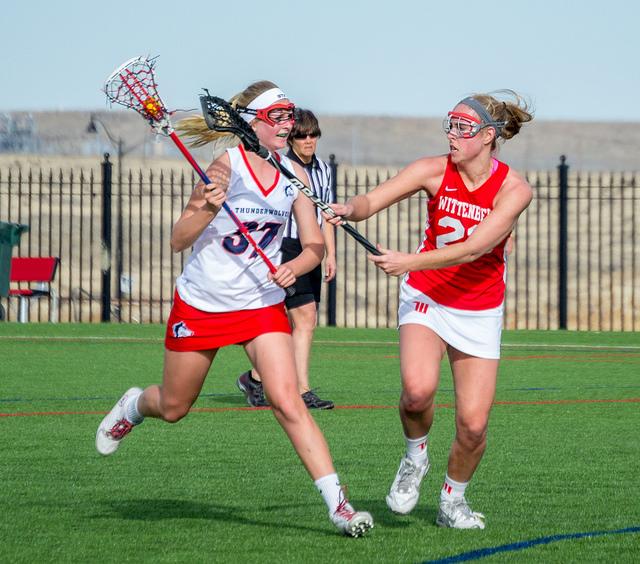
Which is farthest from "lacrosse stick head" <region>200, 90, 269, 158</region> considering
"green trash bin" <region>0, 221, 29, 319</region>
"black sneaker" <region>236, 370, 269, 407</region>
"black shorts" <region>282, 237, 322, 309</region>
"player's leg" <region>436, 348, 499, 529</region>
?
"green trash bin" <region>0, 221, 29, 319</region>

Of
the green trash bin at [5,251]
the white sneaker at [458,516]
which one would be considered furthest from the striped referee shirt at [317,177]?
the green trash bin at [5,251]

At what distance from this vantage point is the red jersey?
6.34 metres

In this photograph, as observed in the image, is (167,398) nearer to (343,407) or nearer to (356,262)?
(343,407)

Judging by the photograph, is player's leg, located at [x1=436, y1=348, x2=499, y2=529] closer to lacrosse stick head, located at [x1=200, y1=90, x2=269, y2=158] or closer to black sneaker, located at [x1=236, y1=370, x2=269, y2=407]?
lacrosse stick head, located at [x1=200, y1=90, x2=269, y2=158]

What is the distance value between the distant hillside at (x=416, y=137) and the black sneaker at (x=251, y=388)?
5811 centimetres

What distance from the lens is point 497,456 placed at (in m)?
8.35

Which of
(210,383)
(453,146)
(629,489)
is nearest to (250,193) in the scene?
(453,146)

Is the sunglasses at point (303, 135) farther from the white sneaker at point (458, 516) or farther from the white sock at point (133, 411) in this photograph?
the white sneaker at point (458, 516)

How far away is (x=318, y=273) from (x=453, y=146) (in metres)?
4.39

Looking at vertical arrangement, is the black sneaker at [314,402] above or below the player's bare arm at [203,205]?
below

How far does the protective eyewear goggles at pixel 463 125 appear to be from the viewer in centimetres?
637

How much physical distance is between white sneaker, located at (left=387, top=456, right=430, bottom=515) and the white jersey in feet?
3.31

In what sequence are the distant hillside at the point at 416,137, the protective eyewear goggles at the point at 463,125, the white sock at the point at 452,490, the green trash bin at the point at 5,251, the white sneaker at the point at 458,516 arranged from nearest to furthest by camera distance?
1. the white sneaker at the point at 458,516
2. the white sock at the point at 452,490
3. the protective eyewear goggles at the point at 463,125
4. the green trash bin at the point at 5,251
5. the distant hillside at the point at 416,137

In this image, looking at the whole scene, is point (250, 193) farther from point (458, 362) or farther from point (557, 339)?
point (557, 339)
